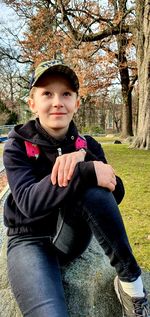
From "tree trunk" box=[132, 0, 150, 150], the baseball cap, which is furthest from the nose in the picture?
"tree trunk" box=[132, 0, 150, 150]

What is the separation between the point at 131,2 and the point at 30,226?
1575 centimetres

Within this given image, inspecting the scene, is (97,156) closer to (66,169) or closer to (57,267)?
(66,169)

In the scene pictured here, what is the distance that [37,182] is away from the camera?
2178 millimetres

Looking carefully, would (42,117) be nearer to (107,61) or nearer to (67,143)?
(67,143)

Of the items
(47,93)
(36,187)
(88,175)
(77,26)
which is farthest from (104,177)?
(77,26)

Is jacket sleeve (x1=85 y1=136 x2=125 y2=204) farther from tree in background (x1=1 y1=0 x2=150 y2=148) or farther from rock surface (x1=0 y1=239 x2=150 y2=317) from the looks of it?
tree in background (x1=1 y1=0 x2=150 y2=148)

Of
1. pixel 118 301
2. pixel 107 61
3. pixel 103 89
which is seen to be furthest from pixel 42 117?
pixel 103 89

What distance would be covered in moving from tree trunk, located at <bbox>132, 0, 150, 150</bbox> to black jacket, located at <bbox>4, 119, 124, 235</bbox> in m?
12.4

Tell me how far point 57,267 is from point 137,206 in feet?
12.9

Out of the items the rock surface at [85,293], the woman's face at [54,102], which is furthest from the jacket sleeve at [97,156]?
the rock surface at [85,293]

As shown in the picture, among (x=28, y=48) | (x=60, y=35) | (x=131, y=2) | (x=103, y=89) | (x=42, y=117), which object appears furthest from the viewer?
(x=103, y=89)

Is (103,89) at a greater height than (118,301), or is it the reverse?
(103,89)

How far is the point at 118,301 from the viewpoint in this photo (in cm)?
230

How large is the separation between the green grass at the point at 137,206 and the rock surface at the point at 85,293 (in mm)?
1321
